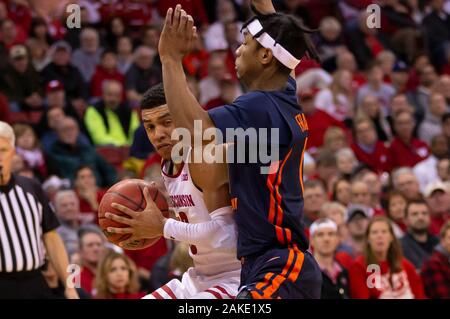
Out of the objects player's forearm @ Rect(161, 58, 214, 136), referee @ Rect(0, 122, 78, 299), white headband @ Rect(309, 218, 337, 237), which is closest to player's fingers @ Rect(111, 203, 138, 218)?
player's forearm @ Rect(161, 58, 214, 136)

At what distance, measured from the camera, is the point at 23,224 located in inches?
280

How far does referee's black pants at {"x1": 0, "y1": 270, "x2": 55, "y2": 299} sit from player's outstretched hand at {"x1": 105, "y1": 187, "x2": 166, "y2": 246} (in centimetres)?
205

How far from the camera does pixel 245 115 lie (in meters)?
4.62

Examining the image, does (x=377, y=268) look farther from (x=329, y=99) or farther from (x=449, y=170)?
(x=329, y=99)

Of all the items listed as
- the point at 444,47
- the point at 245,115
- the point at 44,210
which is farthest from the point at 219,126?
the point at 444,47

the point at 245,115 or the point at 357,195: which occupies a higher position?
the point at 245,115

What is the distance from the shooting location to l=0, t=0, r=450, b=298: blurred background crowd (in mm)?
8727

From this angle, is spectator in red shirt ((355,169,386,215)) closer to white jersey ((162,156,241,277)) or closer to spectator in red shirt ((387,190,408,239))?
spectator in red shirt ((387,190,408,239))

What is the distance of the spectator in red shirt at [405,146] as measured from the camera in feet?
39.2

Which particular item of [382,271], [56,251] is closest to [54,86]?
[56,251]

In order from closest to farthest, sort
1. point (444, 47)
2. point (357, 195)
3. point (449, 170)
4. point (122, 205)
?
point (122, 205) < point (357, 195) < point (449, 170) < point (444, 47)

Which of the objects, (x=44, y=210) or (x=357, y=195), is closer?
(x=44, y=210)

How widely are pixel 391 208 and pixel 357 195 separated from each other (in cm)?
36

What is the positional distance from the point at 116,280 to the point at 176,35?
3855 millimetres
